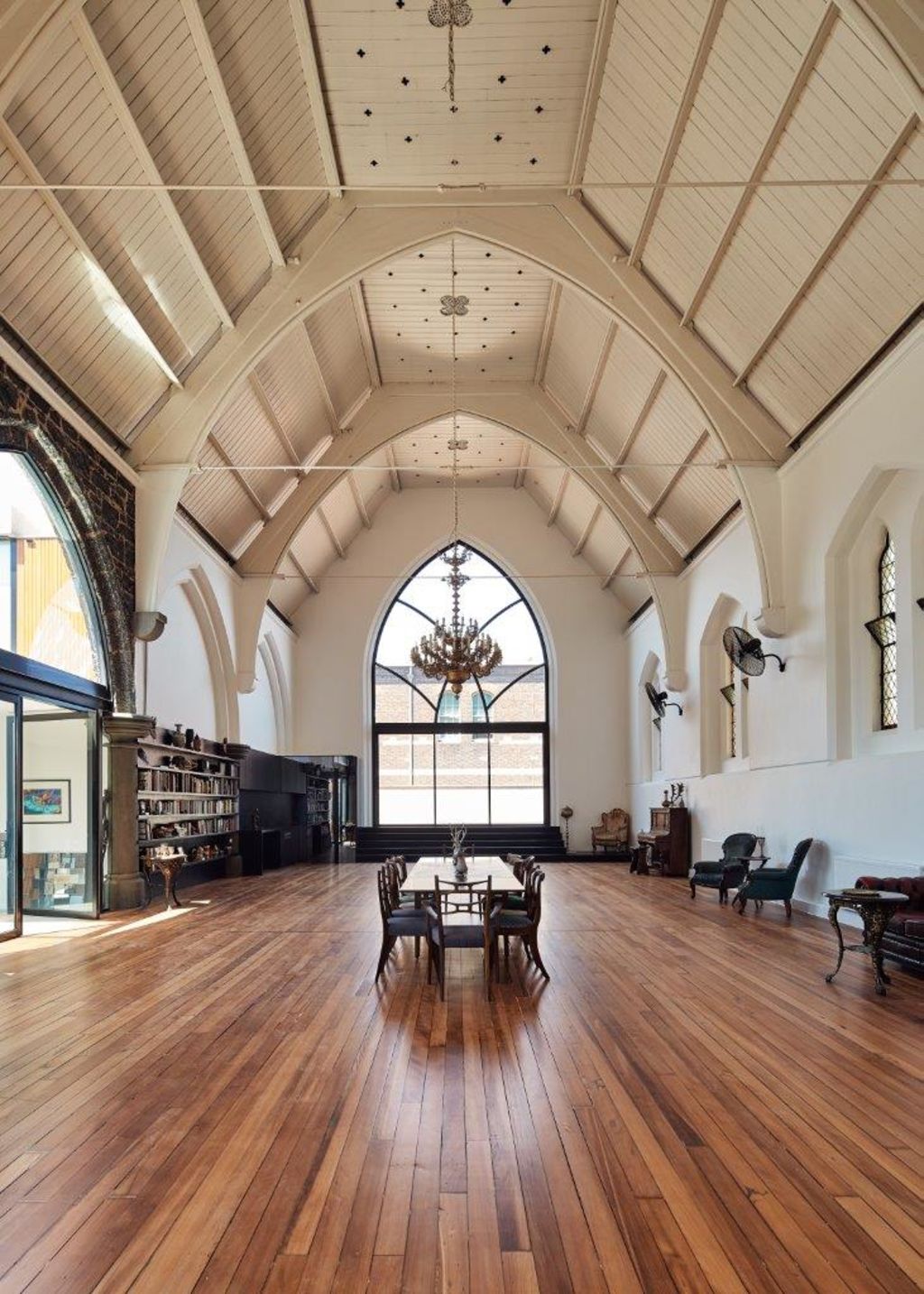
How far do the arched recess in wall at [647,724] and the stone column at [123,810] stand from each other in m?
10.2

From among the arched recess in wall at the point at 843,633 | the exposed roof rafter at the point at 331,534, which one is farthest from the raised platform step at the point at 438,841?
the arched recess in wall at the point at 843,633

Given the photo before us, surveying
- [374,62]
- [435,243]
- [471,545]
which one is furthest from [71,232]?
[471,545]

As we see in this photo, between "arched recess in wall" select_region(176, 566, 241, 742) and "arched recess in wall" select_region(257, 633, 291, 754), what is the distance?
231cm

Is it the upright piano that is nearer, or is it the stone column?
the stone column

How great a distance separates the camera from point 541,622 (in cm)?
2173

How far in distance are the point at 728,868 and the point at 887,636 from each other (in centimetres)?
322

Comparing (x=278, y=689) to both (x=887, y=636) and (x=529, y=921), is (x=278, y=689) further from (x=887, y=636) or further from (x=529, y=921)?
(x=529, y=921)

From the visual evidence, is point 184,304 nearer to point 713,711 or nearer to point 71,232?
point 71,232

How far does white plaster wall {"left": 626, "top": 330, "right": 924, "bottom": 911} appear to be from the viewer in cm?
891

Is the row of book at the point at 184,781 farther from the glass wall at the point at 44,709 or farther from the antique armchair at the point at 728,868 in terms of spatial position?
the antique armchair at the point at 728,868

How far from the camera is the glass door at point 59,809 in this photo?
32.6 feet

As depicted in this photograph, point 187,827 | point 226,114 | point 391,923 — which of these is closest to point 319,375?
point 226,114

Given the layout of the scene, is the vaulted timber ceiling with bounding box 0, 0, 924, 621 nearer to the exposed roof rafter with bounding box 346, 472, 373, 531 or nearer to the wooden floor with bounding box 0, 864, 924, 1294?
the exposed roof rafter with bounding box 346, 472, 373, 531

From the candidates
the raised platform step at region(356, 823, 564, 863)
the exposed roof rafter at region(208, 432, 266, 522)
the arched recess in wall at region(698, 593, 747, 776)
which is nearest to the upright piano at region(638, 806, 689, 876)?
the arched recess in wall at region(698, 593, 747, 776)
